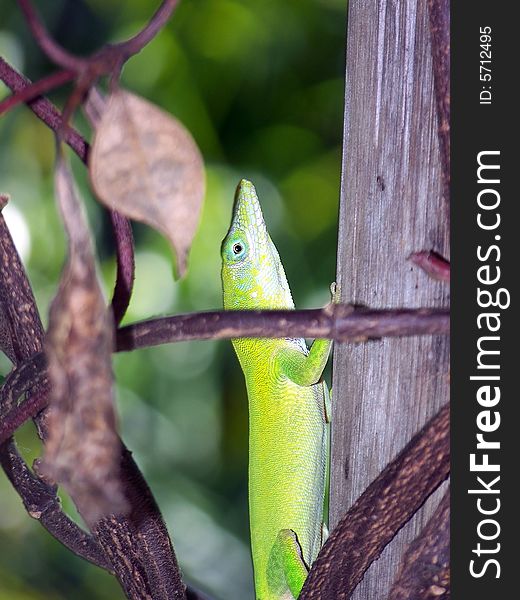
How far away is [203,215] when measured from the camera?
229 centimetres

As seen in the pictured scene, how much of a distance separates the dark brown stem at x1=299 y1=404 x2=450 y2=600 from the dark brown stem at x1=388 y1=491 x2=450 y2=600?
0.05 ft

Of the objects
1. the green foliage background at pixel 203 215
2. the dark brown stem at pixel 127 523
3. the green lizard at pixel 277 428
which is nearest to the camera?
the dark brown stem at pixel 127 523

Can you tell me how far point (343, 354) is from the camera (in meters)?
0.82

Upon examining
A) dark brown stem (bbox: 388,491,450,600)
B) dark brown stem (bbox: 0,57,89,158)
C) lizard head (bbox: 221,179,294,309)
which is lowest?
dark brown stem (bbox: 388,491,450,600)

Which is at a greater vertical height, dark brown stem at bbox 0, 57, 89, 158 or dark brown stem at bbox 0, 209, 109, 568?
dark brown stem at bbox 0, 57, 89, 158

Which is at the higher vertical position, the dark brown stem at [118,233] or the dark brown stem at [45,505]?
the dark brown stem at [118,233]

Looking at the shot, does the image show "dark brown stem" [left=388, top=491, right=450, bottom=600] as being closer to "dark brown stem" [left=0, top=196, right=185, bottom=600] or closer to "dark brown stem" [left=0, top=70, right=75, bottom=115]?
"dark brown stem" [left=0, top=196, right=185, bottom=600]

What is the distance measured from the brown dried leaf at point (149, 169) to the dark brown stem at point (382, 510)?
21 cm

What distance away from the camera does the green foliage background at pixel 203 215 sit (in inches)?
88.6

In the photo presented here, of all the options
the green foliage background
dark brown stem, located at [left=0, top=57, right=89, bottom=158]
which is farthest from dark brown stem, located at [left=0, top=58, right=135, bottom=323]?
the green foliage background

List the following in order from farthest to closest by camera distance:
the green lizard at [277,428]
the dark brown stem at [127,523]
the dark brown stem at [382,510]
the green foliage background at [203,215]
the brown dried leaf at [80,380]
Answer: the green foliage background at [203,215] < the green lizard at [277,428] < the dark brown stem at [127,523] < the dark brown stem at [382,510] < the brown dried leaf at [80,380]

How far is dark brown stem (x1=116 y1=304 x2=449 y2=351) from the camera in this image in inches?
18.9

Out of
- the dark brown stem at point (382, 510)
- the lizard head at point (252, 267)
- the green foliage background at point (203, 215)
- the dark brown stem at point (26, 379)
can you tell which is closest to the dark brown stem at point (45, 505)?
the dark brown stem at point (26, 379)

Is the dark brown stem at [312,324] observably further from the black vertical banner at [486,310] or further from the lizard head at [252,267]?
the lizard head at [252,267]
